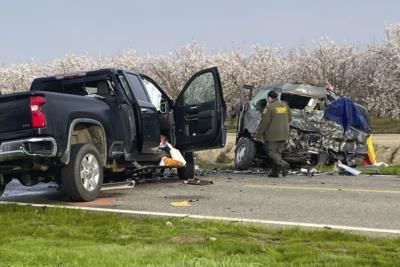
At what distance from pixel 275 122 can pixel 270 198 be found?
152 inches

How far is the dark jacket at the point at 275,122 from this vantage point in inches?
534

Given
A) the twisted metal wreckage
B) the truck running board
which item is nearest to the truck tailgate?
the truck running board

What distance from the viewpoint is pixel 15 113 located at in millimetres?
8734

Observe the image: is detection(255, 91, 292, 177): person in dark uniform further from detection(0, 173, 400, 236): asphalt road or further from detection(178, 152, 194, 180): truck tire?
detection(178, 152, 194, 180): truck tire

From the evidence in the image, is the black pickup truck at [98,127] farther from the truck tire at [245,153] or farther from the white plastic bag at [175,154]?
the truck tire at [245,153]

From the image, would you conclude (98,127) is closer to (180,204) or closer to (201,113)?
(180,204)

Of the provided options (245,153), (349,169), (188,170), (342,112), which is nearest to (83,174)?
(188,170)

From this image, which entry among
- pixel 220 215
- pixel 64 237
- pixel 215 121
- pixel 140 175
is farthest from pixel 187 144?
pixel 64 237

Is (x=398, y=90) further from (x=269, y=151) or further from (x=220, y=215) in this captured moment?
(x=220, y=215)

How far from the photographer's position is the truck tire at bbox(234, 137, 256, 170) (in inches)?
621

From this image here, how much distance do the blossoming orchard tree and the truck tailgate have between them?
3773 cm

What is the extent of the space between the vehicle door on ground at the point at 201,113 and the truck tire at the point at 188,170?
562 millimetres

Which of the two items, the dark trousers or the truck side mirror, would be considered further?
the dark trousers

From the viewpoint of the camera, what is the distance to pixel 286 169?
46.1 feet
